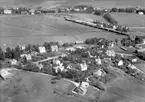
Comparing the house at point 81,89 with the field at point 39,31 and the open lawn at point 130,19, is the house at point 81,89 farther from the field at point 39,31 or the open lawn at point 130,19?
the open lawn at point 130,19

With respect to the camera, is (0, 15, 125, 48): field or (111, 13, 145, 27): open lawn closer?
(0, 15, 125, 48): field

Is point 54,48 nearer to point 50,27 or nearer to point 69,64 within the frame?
point 69,64

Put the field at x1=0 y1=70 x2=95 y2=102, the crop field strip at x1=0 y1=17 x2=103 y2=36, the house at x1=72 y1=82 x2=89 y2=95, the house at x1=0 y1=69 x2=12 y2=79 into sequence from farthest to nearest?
the crop field strip at x1=0 y1=17 x2=103 y2=36 < the house at x1=0 y1=69 x2=12 y2=79 < the house at x1=72 y1=82 x2=89 y2=95 < the field at x1=0 y1=70 x2=95 y2=102

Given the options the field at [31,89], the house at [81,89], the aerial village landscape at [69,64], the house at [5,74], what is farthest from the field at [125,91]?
the house at [5,74]

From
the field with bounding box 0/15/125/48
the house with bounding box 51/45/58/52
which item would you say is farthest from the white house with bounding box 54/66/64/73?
the field with bounding box 0/15/125/48

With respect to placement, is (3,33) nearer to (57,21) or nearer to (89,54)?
(57,21)

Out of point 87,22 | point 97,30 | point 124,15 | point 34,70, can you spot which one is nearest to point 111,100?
point 34,70

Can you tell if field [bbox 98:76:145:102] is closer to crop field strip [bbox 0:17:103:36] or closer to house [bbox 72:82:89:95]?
house [bbox 72:82:89:95]
